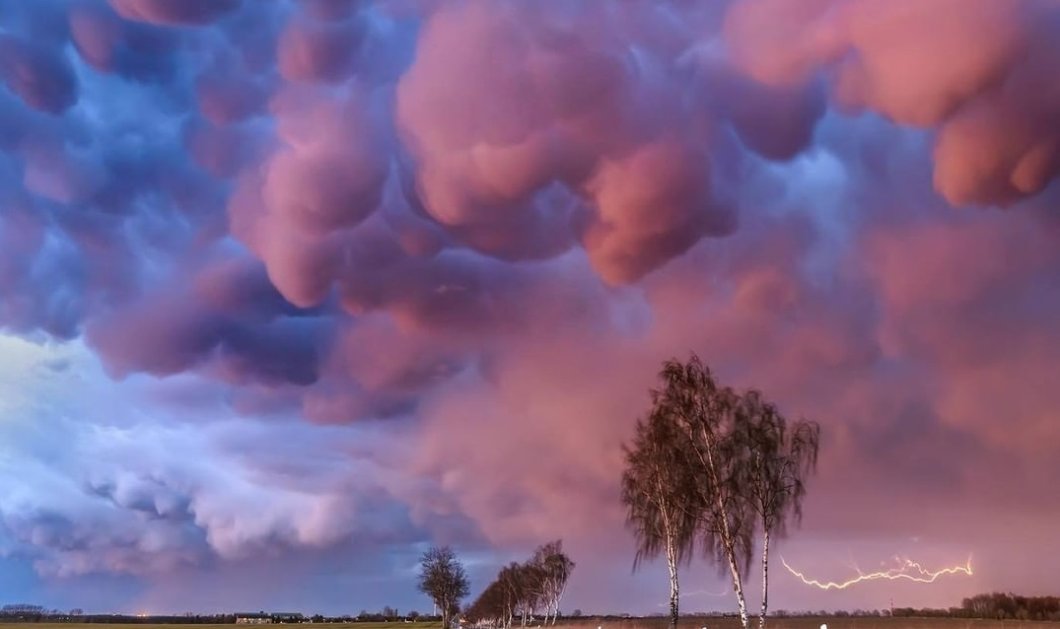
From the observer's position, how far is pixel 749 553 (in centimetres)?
5084

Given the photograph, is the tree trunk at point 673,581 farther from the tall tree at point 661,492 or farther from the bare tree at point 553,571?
the bare tree at point 553,571

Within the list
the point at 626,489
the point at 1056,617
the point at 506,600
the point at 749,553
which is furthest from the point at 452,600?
the point at 749,553

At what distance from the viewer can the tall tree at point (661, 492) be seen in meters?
51.0

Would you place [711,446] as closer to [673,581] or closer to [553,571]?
[673,581]

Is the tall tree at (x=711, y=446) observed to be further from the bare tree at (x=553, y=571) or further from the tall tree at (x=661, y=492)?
the bare tree at (x=553, y=571)

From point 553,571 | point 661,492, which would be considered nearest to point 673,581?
point 661,492

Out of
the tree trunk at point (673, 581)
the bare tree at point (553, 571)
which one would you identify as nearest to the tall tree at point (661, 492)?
Result: the tree trunk at point (673, 581)

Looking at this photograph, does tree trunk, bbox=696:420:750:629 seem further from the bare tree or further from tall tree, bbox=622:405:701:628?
the bare tree

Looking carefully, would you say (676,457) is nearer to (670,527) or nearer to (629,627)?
(670,527)

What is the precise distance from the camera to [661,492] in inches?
A: 2238

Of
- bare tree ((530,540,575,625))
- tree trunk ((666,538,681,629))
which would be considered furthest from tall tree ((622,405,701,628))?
bare tree ((530,540,575,625))

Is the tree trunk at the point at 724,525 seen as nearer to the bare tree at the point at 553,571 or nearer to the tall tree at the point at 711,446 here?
the tall tree at the point at 711,446

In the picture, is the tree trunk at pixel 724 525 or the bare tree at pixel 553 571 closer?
the tree trunk at pixel 724 525

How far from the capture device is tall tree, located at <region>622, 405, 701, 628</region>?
2008 inches
